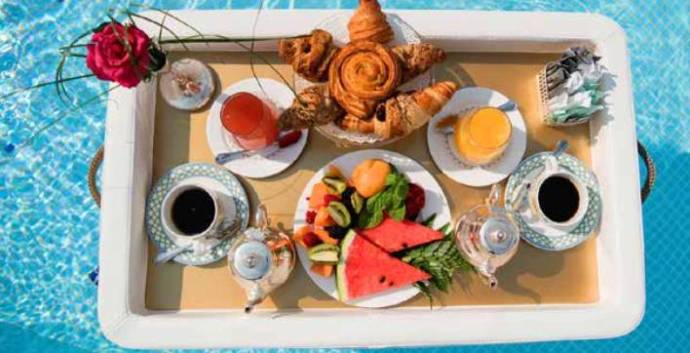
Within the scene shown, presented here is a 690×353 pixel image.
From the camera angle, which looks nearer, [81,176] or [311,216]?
[311,216]

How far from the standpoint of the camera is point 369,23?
1382 millimetres

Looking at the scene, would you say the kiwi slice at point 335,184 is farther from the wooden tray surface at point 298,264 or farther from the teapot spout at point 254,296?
the teapot spout at point 254,296

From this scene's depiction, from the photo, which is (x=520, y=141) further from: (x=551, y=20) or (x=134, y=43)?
(x=134, y=43)

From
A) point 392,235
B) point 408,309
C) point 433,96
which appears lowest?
point 408,309

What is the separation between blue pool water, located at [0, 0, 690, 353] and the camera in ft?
8.08

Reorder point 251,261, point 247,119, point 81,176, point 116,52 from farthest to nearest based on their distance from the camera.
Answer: point 81,176, point 247,119, point 251,261, point 116,52

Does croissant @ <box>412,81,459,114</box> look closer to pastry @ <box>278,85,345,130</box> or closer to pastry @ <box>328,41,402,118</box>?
pastry @ <box>328,41,402,118</box>

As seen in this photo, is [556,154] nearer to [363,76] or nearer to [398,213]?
[398,213]

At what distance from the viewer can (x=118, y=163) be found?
1472 millimetres

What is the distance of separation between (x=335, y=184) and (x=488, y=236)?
1.43ft

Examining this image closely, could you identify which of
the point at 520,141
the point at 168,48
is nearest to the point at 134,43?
the point at 168,48

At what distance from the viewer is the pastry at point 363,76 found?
133cm

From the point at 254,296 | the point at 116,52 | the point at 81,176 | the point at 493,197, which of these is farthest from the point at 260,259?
the point at 81,176

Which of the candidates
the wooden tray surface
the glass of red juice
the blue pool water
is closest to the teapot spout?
the wooden tray surface
